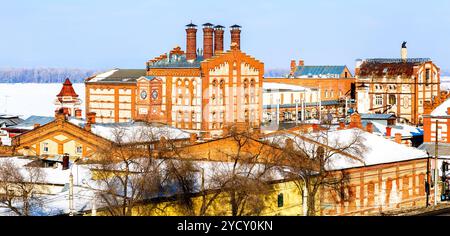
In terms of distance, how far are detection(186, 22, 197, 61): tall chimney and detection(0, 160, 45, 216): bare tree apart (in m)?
31.0

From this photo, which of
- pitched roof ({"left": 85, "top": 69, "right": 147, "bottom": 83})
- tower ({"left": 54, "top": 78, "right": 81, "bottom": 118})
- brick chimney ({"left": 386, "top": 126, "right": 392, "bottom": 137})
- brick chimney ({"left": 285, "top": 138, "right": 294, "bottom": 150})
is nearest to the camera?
brick chimney ({"left": 285, "top": 138, "right": 294, "bottom": 150})

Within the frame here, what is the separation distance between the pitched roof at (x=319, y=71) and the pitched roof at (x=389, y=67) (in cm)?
280

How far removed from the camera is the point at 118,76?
62281mm

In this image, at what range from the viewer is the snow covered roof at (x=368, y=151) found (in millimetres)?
30328

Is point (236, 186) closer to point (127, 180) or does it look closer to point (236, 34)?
point (127, 180)

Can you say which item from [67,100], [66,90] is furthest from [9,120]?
[66,90]

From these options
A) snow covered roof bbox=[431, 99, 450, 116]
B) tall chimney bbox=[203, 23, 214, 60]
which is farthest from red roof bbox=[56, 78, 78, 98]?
snow covered roof bbox=[431, 99, 450, 116]

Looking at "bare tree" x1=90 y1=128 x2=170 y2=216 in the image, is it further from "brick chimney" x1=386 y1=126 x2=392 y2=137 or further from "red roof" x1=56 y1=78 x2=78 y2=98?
"red roof" x1=56 y1=78 x2=78 y2=98

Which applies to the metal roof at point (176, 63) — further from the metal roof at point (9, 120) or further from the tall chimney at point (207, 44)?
the metal roof at point (9, 120)

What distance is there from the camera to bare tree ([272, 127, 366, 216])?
25.4m

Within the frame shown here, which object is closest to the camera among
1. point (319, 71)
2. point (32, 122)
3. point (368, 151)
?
point (368, 151)

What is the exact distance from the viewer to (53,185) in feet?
85.4

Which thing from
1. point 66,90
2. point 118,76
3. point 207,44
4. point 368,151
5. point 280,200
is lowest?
point 280,200

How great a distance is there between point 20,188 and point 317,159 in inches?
363
